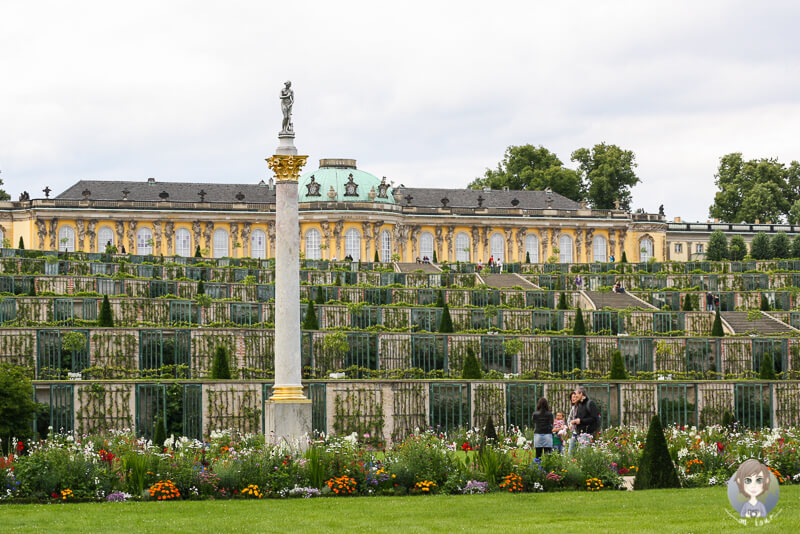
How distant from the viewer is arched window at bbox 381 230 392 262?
101 metres

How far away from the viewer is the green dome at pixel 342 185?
10262 centimetres

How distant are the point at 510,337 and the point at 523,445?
13.1m

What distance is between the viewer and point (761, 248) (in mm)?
95375

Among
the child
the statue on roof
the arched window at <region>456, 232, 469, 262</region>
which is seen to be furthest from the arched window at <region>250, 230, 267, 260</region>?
the child

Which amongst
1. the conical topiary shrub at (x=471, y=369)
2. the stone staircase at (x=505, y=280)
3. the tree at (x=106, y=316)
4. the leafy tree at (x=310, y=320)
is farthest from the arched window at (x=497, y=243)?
the conical topiary shrub at (x=471, y=369)

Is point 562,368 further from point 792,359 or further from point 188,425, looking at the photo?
point 188,425

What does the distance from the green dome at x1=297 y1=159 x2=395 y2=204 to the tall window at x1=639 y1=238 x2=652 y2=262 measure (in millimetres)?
22261

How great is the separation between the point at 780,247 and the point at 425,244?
28379 millimetres

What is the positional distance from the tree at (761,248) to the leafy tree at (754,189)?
1349 cm

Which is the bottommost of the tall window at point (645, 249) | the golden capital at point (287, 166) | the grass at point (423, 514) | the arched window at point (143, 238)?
the grass at point (423, 514)

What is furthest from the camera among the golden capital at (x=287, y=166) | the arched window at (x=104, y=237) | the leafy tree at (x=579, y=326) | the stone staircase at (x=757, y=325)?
the arched window at (x=104, y=237)

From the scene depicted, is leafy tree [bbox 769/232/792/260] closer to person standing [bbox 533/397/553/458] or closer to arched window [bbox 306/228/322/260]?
arched window [bbox 306/228/322/260]

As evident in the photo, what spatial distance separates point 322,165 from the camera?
107 m

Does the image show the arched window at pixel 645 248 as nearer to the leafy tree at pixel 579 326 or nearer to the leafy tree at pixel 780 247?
the leafy tree at pixel 780 247
